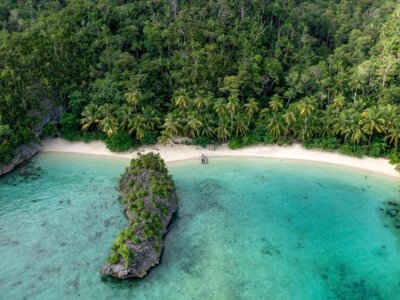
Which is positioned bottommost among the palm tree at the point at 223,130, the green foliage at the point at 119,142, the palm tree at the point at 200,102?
the green foliage at the point at 119,142

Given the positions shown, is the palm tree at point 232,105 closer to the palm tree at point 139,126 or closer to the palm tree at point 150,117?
the palm tree at point 150,117

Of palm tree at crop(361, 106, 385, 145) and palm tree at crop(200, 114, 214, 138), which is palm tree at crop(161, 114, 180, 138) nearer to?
palm tree at crop(200, 114, 214, 138)

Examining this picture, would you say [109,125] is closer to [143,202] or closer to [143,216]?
Result: [143,202]

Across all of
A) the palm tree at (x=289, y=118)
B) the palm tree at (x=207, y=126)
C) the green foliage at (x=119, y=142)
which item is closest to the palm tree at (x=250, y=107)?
the palm tree at (x=289, y=118)

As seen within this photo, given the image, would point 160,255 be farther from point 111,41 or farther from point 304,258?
point 111,41

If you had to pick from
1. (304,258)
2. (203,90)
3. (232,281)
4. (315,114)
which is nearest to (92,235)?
(232,281)

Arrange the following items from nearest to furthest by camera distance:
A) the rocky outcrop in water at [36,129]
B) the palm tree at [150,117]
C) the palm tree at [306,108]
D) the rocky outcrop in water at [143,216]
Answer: the rocky outcrop in water at [143,216] → the rocky outcrop in water at [36,129] → the palm tree at [306,108] → the palm tree at [150,117]
